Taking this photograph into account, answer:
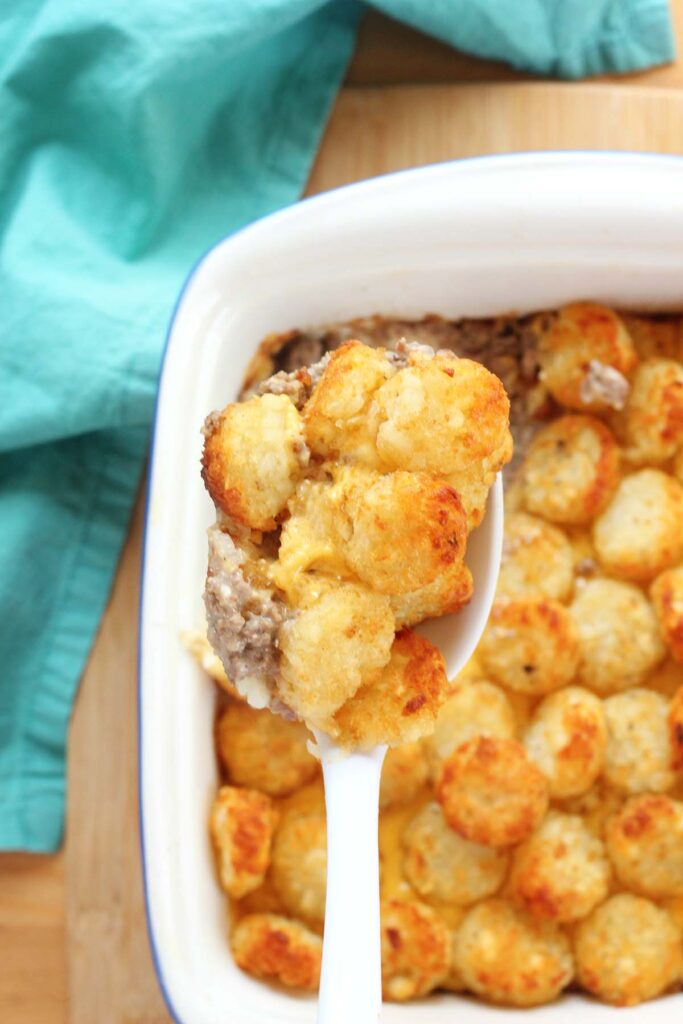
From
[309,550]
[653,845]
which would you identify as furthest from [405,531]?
[653,845]

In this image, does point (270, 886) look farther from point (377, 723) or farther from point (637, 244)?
point (637, 244)

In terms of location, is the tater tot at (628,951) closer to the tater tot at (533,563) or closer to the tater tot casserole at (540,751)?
the tater tot casserole at (540,751)

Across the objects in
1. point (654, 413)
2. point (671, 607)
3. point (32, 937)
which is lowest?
point (32, 937)

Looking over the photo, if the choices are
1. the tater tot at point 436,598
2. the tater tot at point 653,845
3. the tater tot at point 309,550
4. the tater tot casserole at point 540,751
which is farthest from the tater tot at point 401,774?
the tater tot at point 309,550

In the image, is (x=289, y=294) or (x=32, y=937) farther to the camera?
(x=32, y=937)

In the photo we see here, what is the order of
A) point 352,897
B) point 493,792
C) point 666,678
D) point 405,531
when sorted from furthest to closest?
1. point 666,678
2. point 493,792
3. point 352,897
4. point 405,531

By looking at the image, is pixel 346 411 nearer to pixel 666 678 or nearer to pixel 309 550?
pixel 309 550
